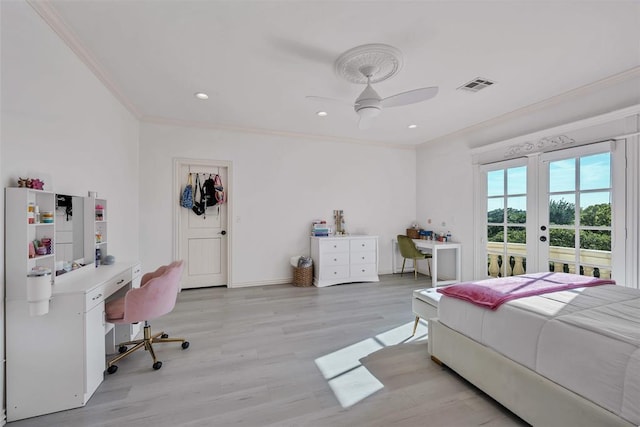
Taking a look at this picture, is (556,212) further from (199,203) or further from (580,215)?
(199,203)

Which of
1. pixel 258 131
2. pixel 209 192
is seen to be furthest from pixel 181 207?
pixel 258 131

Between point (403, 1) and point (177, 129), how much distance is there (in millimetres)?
3653

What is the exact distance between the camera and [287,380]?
2.08 meters

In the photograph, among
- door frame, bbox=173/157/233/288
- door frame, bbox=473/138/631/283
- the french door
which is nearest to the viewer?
door frame, bbox=473/138/631/283

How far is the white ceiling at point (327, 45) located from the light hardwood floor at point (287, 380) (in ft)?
Result: 8.64

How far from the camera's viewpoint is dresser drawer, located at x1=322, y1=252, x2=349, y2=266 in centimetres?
Result: 465

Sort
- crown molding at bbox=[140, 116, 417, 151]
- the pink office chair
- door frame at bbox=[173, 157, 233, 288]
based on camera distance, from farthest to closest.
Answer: door frame at bbox=[173, 157, 233, 288]
crown molding at bbox=[140, 116, 417, 151]
the pink office chair

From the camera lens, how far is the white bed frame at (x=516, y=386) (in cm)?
131

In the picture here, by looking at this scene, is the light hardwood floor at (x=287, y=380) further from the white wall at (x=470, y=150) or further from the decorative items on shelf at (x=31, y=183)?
the white wall at (x=470, y=150)

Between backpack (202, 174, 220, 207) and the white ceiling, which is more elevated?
the white ceiling

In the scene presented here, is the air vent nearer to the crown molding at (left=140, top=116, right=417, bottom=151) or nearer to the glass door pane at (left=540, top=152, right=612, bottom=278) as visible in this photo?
the glass door pane at (left=540, top=152, right=612, bottom=278)

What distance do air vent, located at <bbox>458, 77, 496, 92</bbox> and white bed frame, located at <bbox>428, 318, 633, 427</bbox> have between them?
2.49 m

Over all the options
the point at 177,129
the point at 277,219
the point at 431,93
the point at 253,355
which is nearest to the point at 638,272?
the point at 431,93

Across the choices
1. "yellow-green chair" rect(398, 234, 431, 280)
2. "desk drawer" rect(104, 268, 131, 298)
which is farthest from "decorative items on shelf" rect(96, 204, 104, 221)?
"yellow-green chair" rect(398, 234, 431, 280)
